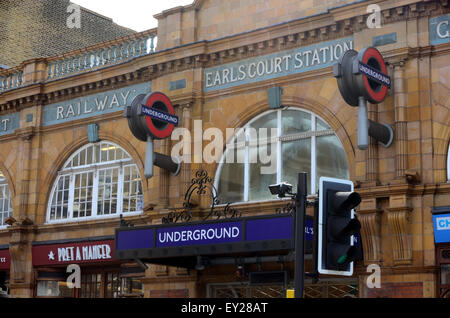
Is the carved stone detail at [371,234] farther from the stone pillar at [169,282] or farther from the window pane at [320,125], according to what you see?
the stone pillar at [169,282]

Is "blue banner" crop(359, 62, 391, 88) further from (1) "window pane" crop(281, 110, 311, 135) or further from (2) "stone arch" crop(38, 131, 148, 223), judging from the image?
(2) "stone arch" crop(38, 131, 148, 223)

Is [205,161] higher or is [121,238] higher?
[205,161]

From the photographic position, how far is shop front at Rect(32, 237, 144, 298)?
2228 centimetres

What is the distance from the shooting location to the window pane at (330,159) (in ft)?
61.5

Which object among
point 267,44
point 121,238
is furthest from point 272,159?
point 121,238

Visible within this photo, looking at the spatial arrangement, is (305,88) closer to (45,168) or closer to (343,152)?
(343,152)

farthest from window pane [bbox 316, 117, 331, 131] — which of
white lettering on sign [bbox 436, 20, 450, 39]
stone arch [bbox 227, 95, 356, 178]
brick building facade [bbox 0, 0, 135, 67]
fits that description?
brick building facade [bbox 0, 0, 135, 67]

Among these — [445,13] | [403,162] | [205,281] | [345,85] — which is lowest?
[205,281]

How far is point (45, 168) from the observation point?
24547 millimetres

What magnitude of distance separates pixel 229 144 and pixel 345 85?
193 inches

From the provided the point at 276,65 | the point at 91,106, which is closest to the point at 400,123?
the point at 276,65

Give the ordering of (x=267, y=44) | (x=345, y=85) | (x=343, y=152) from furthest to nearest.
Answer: (x=267, y=44) → (x=343, y=152) → (x=345, y=85)

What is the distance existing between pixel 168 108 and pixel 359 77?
613 centimetres

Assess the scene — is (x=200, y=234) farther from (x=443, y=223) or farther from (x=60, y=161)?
(x=60, y=161)
